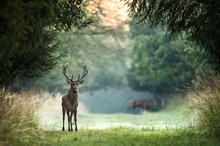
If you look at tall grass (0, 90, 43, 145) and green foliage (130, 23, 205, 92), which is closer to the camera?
tall grass (0, 90, 43, 145)

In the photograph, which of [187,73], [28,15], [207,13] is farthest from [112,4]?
[28,15]

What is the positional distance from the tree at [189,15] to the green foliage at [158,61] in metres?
19.9

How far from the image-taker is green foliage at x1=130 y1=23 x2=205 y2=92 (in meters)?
37.5

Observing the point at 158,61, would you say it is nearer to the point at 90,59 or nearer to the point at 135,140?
the point at 90,59

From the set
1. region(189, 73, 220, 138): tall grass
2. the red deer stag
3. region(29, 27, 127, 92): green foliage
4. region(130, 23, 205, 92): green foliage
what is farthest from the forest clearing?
the red deer stag

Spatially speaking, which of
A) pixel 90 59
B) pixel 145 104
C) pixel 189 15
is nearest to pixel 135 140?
pixel 189 15

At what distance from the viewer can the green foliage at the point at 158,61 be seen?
3750cm

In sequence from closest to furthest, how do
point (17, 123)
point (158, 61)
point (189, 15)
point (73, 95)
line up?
point (17, 123), point (189, 15), point (73, 95), point (158, 61)

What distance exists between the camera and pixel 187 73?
119ft

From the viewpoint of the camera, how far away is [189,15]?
48.8 ft

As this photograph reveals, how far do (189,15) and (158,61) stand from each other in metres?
24.9

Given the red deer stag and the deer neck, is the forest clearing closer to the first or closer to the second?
the deer neck

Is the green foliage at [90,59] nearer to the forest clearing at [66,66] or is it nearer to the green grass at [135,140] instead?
the forest clearing at [66,66]

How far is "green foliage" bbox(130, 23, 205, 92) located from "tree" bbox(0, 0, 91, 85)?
19.7 metres
